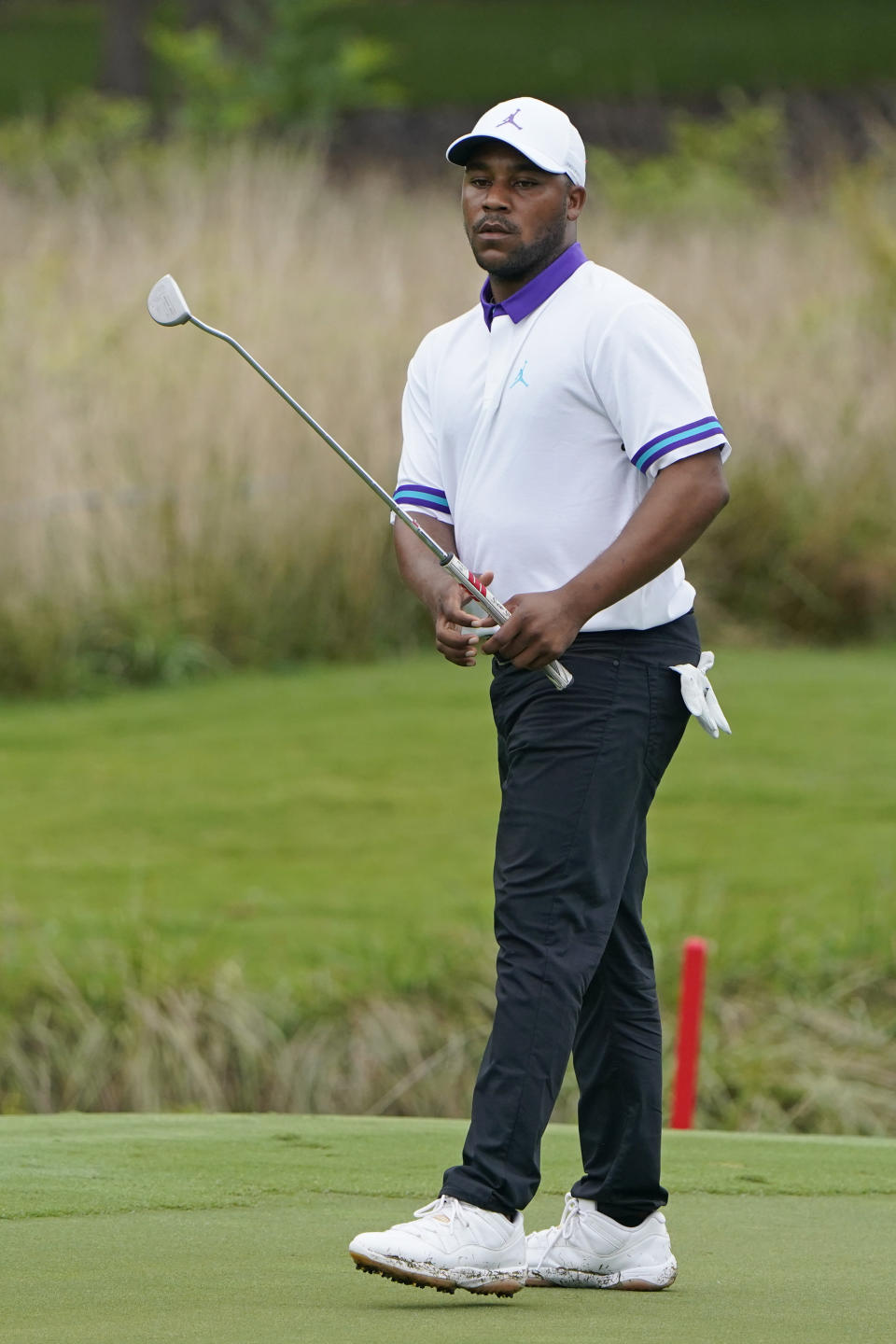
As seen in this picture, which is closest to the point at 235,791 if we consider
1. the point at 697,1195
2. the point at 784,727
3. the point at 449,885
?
the point at 449,885

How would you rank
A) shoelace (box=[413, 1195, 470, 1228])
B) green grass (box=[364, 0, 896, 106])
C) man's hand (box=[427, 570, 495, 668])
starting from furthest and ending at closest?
green grass (box=[364, 0, 896, 106]) < man's hand (box=[427, 570, 495, 668]) < shoelace (box=[413, 1195, 470, 1228])

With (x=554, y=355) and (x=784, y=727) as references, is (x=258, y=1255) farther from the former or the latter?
(x=784, y=727)

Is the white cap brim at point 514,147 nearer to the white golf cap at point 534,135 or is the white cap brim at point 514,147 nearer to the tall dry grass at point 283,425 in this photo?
the white golf cap at point 534,135

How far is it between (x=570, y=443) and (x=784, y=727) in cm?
812

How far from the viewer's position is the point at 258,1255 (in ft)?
13.1

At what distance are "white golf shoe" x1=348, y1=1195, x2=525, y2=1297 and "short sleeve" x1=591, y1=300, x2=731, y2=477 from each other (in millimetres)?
1222

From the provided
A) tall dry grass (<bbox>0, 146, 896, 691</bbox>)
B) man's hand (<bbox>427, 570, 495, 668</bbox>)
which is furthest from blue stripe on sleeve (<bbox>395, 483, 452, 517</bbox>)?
tall dry grass (<bbox>0, 146, 896, 691</bbox>)

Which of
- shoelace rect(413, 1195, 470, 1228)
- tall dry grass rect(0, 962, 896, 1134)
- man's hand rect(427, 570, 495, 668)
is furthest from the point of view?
tall dry grass rect(0, 962, 896, 1134)

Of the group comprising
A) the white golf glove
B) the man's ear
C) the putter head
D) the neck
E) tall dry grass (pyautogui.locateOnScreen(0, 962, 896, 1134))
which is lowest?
tall dry grass (pyautogui.locateOnScreen(0, 962, 896, 1134))

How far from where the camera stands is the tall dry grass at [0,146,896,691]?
12547 millimetres

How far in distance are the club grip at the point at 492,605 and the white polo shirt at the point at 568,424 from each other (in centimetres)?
10

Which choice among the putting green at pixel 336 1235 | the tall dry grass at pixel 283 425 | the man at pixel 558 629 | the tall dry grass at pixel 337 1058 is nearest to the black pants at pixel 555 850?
the man at pixel 558 629

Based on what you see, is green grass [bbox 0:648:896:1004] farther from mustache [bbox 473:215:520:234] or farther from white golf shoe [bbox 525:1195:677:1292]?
mustache [bbox 473:215:520:234]

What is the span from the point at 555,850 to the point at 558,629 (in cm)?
37
